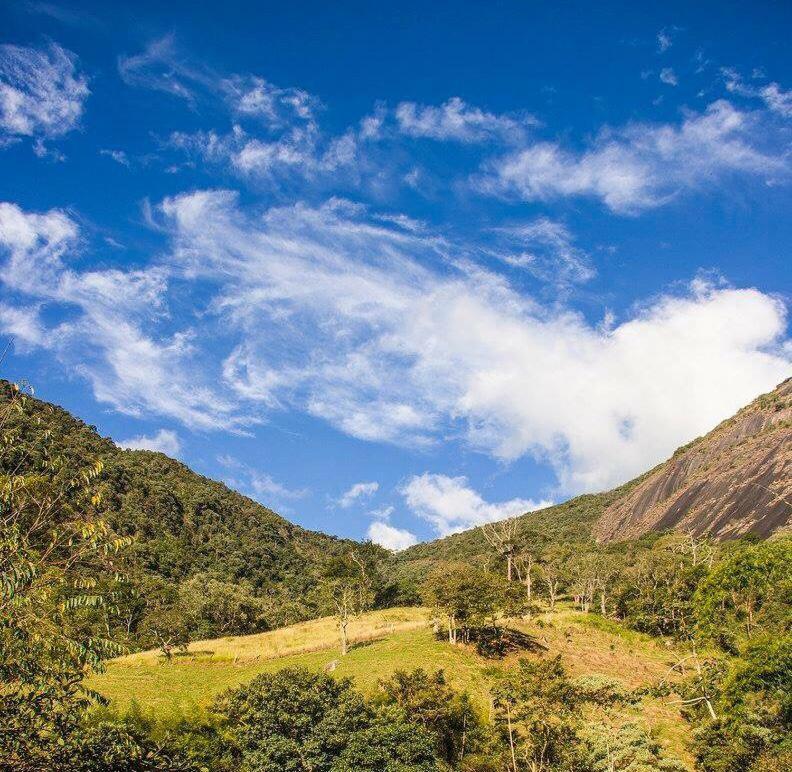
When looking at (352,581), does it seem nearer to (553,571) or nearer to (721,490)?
(553,571)

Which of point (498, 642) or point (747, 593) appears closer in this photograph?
point (747, 593)

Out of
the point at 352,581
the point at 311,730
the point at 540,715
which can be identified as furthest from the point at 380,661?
the point at 352,581

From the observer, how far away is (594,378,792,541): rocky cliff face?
106 m

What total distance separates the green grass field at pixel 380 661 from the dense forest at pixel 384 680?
1.97 meters

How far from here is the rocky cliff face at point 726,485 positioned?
348 ft

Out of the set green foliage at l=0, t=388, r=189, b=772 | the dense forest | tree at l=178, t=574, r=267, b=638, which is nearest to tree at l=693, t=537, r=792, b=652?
the dense forest

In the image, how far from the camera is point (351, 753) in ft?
81.2

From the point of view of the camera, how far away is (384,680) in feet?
118

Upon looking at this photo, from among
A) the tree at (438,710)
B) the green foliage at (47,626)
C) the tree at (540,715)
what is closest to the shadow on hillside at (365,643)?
the tree at (438,710)

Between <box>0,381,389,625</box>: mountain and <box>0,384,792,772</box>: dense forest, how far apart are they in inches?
1072

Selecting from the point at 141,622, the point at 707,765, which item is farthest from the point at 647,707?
the point at 141,622

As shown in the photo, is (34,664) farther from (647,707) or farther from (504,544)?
(504,544)

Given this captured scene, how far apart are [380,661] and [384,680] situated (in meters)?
8.91

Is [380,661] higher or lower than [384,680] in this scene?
lower
